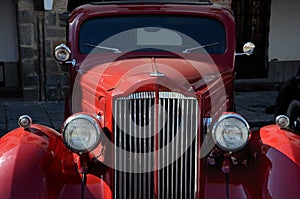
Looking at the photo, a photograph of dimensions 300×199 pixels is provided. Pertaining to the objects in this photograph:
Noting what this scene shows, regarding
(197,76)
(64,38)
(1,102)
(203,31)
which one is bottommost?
(1,102)

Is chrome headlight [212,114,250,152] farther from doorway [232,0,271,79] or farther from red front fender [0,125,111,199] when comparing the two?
doorway [232,0,271,79]

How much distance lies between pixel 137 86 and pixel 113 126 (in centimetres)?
Result: 29

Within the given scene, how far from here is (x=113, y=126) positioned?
277cm

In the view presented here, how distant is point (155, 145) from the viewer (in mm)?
2742

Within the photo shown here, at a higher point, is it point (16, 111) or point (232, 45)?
point (232, 45)

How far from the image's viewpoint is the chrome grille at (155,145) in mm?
2715

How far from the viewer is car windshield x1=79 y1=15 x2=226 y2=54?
3.73 metres

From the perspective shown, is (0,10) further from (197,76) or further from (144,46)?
(197,76)

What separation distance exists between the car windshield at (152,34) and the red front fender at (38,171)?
3.40 feet

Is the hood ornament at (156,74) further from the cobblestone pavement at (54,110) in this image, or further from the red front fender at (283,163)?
the cobblestone pavement at (54,110)

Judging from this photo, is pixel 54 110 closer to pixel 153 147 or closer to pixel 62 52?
pixel 62 52

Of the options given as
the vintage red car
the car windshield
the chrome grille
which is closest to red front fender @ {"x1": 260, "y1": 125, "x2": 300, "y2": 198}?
the vintage red car

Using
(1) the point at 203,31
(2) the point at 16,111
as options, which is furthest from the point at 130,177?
(2) the point at 16,111

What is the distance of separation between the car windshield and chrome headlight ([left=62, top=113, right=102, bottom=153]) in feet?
3.58
